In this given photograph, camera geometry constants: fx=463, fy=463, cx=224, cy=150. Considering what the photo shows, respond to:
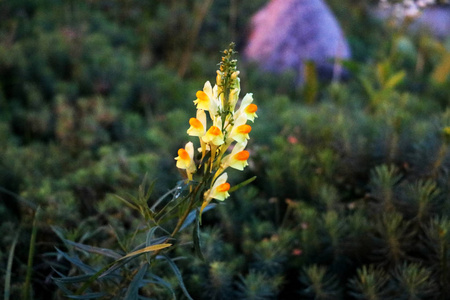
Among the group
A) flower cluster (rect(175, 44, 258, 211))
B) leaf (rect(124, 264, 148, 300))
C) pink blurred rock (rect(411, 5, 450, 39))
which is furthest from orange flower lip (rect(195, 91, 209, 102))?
pink blurred rock (rect(411, 5, 450, 39))

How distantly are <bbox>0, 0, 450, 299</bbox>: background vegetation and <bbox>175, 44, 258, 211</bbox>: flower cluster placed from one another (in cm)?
14

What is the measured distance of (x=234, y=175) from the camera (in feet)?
7.82

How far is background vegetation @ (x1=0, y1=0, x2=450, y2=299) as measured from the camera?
1.77 meters

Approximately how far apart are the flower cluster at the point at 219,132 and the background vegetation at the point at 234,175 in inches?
5.7

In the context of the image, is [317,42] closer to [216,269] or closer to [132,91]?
[132,91]

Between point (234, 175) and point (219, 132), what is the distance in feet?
3.86

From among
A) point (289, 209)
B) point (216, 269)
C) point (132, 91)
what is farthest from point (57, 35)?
point (216, 269)

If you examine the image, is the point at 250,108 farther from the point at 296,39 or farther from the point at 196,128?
the point at 296,39

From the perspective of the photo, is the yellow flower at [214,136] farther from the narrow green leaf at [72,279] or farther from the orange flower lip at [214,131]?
the narrow green leaf at [72,279]

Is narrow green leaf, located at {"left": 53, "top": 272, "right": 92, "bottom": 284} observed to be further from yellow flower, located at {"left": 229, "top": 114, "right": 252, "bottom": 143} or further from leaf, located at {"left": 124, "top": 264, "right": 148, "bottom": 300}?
yellow flower, located at {"left": 229, "top": 114, "right": 252, "bottom": 143}

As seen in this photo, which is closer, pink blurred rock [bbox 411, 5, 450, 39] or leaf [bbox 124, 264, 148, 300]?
leaf [bbox 124, 264, 148, 300]

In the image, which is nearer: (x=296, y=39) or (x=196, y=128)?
(x=196, y=128)

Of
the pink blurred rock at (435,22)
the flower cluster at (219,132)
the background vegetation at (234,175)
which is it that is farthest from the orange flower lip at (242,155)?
the pink blurred rock at (435,22)

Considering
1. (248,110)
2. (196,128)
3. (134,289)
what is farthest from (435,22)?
(134,289)
